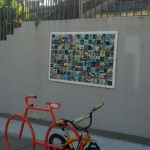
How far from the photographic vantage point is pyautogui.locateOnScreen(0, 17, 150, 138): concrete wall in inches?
294

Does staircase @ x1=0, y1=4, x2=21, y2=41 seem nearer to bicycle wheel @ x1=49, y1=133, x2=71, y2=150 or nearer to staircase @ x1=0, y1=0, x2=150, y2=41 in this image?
staircase @ x1=0, y1=0, x2=150, y2=41

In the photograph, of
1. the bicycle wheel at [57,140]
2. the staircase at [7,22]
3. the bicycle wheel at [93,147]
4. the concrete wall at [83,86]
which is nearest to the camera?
the bicycle wheel at [93,147]

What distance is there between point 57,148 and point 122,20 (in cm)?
333

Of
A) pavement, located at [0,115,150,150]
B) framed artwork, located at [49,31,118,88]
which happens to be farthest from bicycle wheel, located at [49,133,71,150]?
framed artwork, located at [49,31,118,88]

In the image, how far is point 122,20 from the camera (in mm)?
7738

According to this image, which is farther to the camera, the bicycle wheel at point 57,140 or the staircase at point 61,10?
the staircase at point 61,10

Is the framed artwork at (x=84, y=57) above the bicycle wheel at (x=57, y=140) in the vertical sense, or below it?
above

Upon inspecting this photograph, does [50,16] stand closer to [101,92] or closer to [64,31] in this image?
[64,31]

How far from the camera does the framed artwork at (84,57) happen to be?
25.9 ft

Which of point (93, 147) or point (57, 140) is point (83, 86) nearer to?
point (57, 140)

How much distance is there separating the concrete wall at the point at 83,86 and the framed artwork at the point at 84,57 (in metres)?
0.13

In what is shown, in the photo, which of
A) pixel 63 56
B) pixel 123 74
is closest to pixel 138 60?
pixel 123 74

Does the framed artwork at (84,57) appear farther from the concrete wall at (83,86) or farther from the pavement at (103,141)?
the pavement at (103,141)

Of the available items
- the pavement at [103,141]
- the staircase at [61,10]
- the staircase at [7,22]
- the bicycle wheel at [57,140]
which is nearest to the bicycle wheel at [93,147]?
the bicycle wheel at [57,140]
